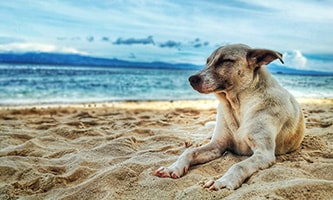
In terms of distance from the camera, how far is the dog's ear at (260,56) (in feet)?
12.5

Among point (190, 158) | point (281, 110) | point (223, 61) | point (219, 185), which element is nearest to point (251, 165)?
point (219, 185)

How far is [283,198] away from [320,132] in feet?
9.92

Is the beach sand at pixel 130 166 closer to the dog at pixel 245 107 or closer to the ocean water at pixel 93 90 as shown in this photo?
the dog at pixel 245 107

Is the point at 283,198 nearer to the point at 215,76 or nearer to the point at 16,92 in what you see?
the point at 215,76

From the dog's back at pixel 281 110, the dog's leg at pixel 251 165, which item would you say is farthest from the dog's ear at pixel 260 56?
the dog's leg at pixel 251 165

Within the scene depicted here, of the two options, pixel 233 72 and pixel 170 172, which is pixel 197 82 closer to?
pixel 233 72

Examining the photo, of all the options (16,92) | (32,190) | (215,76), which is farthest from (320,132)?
(16,92)

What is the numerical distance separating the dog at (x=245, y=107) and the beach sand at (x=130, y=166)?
6.4 inches

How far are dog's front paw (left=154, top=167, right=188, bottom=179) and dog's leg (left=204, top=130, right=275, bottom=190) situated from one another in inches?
19.4

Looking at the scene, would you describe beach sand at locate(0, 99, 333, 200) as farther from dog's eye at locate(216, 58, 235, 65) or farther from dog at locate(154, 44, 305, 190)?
dog's eye at locate(216, 58, 235, 65)

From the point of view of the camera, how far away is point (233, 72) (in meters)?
3.88

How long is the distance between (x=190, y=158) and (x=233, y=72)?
106cm

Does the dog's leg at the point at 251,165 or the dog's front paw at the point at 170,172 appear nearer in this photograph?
the dog's leg at the point at 251,165

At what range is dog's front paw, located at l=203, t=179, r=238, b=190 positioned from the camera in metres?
2.96
